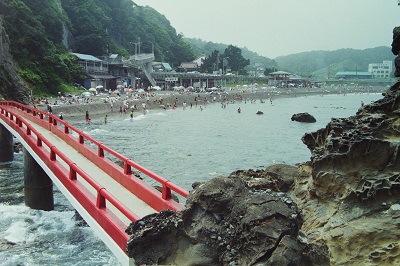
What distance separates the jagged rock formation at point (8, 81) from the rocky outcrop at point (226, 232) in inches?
1490

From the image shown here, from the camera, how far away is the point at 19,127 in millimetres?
19469

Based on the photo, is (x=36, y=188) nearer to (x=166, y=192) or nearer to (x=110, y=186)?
(x=110, y=186)

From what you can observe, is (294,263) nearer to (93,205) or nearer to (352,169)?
(93,205)

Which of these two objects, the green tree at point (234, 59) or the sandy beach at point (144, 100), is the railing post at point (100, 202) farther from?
the green tree at point (234, 59)

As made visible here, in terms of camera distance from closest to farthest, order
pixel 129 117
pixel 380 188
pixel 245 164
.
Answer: pixel 380 188, pixel 245 164, pixel 129 117

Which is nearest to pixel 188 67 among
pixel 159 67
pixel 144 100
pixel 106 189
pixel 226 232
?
pixel 159 67

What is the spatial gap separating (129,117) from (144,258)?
172ft

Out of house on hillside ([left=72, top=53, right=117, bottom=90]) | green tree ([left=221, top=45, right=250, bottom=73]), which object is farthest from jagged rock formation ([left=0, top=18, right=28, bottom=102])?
green tree ([left=221, top=45, right=250, bottom=73])

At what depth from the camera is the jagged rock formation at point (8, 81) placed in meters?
39.0

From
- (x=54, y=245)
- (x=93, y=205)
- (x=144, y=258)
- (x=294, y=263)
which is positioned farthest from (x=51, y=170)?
(x=294, y=263)

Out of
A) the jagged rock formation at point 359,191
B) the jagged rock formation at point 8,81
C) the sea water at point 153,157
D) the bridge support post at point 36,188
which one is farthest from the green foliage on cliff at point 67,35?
the jagged rock formation at point 359,191

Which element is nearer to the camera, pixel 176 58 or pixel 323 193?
pixel 323 193

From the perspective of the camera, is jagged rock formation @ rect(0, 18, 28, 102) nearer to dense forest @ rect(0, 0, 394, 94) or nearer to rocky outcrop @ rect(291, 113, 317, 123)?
dense forest @ rect(0, 0, 394, 94)

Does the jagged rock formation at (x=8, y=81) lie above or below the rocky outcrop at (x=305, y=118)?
above
